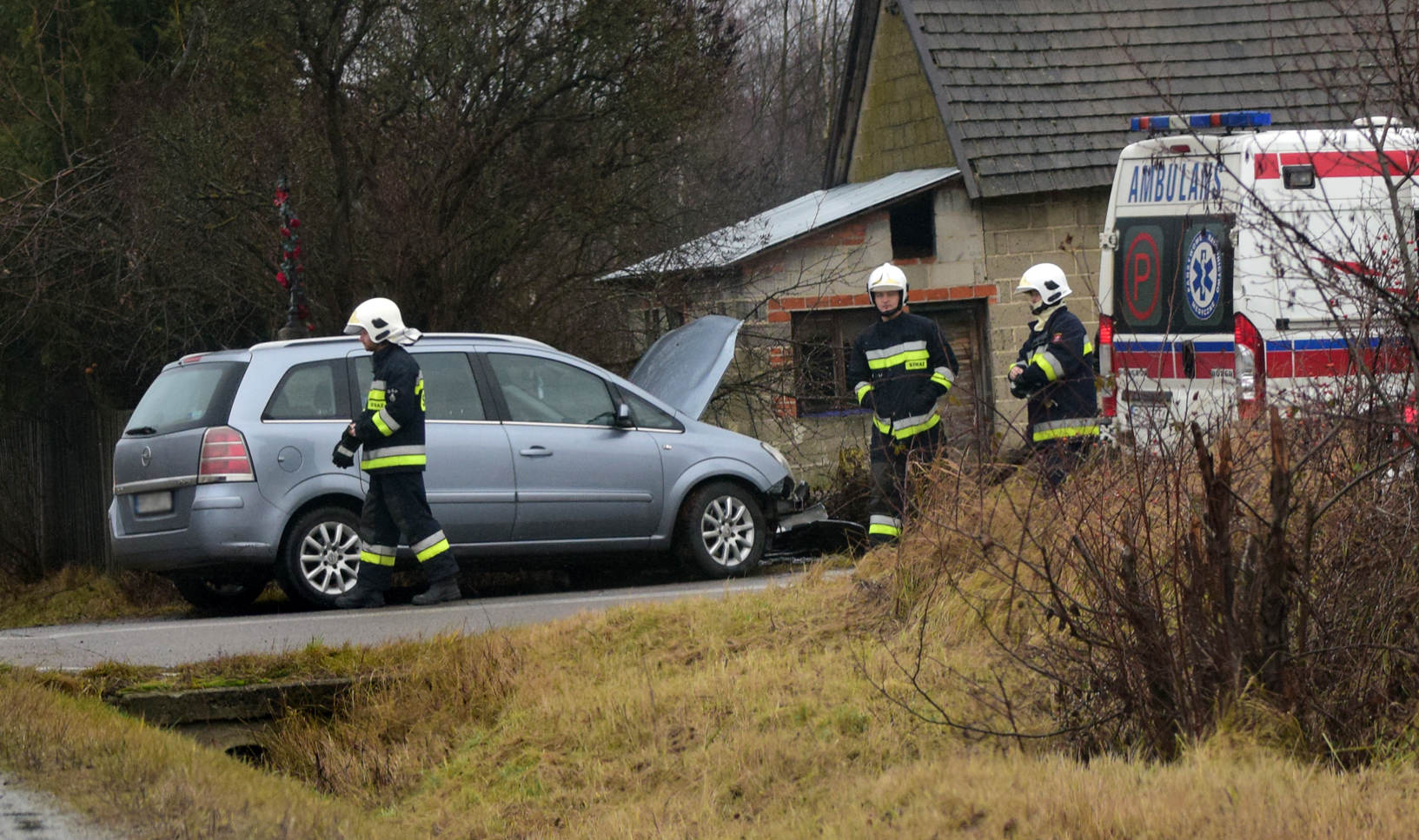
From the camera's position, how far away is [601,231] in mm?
13008

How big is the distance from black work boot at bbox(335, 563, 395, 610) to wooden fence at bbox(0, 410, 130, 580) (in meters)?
7.51

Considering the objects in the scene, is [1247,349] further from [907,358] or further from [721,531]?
[721,531]

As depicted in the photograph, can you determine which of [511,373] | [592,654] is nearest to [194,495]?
[511,373]

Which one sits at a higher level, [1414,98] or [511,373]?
[1414,98]

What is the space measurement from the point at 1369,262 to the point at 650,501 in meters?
6.12

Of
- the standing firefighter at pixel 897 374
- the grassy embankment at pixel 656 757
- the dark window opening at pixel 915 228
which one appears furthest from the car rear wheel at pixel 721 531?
the dark window opening at pixel 915 228

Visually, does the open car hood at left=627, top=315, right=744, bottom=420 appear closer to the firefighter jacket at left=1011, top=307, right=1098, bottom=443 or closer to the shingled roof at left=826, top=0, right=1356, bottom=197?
the firefighter jacket at left=1011, top=307, right=1098, bottom=443

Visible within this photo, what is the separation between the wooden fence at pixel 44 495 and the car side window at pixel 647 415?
295 inches

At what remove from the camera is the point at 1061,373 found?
8656 millimetres

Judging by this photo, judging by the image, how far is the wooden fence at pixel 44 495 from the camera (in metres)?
16.0

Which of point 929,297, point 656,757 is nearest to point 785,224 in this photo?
point 929,297

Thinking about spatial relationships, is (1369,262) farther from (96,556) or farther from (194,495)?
→ (96,556)

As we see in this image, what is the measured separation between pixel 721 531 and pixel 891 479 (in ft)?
8.51

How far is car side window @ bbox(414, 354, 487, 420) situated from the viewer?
10.1 metres
